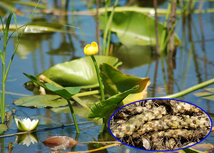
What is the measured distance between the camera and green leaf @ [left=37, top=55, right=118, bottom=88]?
1239 millimetres

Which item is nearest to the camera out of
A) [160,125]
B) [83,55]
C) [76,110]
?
[160,125]

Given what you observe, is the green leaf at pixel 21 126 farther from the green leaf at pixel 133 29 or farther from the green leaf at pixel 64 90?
the green leaf at pixel 133 29

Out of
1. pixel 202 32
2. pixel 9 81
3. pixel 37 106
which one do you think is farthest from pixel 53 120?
pixel 202 32

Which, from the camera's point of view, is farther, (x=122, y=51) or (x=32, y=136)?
(x=122, y=51)

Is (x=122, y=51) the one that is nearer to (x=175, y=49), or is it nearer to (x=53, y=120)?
(x=175, y=49)

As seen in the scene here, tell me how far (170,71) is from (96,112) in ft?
2.63

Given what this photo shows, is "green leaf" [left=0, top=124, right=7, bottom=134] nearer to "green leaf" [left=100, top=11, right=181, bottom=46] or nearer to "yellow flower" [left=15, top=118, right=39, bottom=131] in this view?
"yellow flower" [left=15, top=118, right=39, bottom=131]

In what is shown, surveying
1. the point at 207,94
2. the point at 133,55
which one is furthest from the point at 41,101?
the point at 133,55

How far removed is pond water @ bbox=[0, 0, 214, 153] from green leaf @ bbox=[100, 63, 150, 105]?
15cm

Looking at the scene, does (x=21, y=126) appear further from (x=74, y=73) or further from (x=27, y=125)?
(x=74, y=73)

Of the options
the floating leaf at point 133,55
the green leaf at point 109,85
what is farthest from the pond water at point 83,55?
the green leaf at point 109,85

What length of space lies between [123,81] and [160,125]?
0.73 feet

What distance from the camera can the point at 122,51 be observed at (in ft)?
6.33

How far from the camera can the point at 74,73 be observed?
1.25 m
